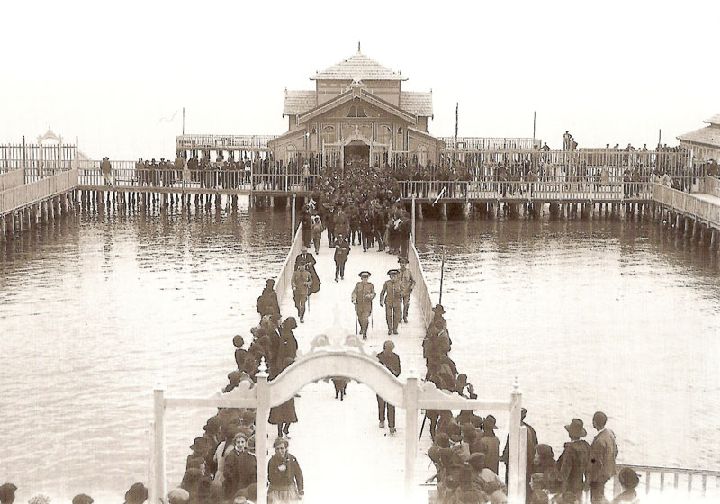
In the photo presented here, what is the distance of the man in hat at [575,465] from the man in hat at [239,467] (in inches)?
151

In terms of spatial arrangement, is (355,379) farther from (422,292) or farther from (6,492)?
(422,292)

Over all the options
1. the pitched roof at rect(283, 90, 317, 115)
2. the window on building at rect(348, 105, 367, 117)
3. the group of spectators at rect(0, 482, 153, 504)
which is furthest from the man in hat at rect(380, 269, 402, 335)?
the pitched roof at rect(283, 90, 317, 115)

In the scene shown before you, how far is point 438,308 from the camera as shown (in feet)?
82.6

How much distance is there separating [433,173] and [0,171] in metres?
20.9

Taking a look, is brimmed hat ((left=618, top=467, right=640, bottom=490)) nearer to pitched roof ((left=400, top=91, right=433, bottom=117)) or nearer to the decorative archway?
the decorative archway

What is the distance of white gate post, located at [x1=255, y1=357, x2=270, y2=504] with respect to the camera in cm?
1681

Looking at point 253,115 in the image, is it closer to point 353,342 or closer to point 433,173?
point 433,173

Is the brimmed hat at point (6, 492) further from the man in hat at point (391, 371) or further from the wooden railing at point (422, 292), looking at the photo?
the wooden railing at point (422, 292)

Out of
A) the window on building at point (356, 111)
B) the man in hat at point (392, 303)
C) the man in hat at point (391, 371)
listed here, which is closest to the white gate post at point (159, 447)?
the man in hat at point (391, 371)

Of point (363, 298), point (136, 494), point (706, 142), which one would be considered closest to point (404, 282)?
point (363, 298)

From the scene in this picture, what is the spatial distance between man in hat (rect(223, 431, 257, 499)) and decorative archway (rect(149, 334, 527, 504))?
233 millimetres

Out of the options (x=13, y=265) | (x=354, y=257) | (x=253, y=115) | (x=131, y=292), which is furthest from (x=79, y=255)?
(x=253, y=115)

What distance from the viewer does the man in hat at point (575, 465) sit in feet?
57.0

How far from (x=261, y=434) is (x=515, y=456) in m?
3.07
